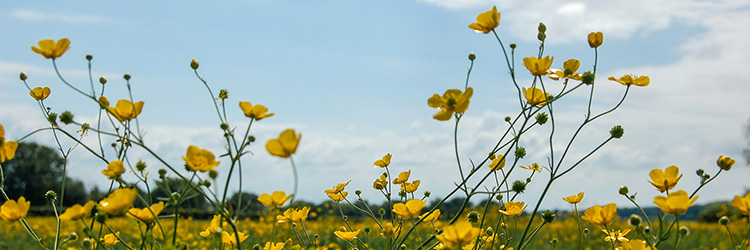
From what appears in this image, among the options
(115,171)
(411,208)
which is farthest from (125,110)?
(411,208)

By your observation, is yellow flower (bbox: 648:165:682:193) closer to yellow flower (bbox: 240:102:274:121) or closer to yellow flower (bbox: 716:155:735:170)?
yellow flower (bbox: 716:155:735:170)

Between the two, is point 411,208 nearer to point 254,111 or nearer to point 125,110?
point 254,111

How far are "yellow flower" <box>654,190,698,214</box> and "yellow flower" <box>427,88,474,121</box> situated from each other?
54cm

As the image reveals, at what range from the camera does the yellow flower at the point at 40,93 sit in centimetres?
187

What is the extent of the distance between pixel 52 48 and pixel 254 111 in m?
0.64

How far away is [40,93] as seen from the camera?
6.19 feet

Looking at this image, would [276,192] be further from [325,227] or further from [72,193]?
[72,193]

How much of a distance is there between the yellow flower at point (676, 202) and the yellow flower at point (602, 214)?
0.15 meters

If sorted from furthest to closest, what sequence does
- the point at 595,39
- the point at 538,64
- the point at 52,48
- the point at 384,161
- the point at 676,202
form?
1. the point at 384,161
2. the point at 595,39
3. the point at 538,64
4. the point at 52,48
5. the point at 676,202

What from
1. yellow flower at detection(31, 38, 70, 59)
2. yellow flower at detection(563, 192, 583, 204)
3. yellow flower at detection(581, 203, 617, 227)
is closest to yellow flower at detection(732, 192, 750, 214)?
yellow flower at detection(581, 203, 617, 227)

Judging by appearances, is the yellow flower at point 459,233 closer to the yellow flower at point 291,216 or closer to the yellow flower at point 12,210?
the yellow flower at point 291,216

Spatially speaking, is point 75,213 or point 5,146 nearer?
point 75,213

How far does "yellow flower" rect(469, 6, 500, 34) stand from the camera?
1.74 metres

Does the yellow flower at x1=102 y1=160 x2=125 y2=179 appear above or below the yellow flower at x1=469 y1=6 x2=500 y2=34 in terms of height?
below
